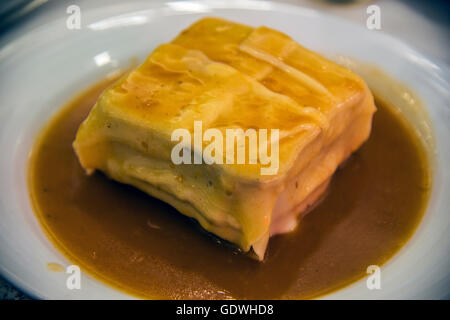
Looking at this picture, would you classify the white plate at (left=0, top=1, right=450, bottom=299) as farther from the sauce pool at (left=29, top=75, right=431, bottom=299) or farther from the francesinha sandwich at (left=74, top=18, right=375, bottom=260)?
the francesinha sandwich at (left=74, top=18, right=375, bottom=260)

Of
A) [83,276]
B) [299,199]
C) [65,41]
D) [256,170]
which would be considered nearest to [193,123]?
[256,170]

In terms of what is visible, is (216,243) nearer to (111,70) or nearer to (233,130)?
(233,130)

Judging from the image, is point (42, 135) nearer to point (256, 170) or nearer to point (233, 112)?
point (233, 112)

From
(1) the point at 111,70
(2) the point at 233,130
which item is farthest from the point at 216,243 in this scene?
(1) the point at 111,70

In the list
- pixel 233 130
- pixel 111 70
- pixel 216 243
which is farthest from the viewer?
pixel 111 70

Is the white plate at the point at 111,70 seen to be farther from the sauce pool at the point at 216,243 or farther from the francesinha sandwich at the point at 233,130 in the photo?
the francesinha sandwich at the point at 233,130

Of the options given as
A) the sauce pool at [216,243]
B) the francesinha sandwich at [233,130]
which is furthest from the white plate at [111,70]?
the francesinha sandwich at [233,130]
